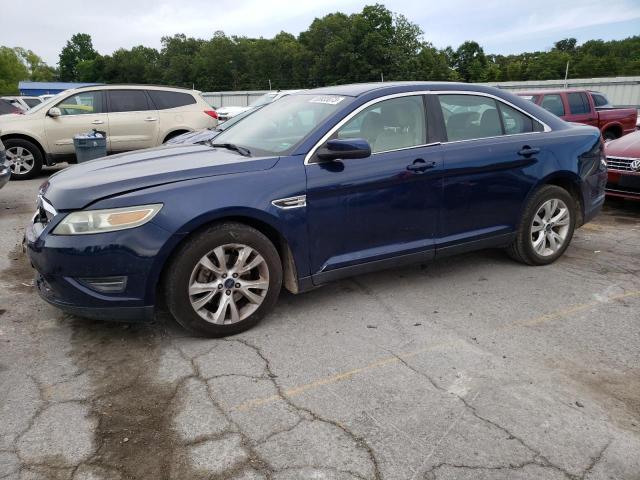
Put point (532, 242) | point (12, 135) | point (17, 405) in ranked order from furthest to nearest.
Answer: point (12, 135)
point (532, 242)
point (17, 405)

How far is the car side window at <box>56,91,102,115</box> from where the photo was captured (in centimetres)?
1010

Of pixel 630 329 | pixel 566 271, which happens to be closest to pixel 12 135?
pixel 566 271

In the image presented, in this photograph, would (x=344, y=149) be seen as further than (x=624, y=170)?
No

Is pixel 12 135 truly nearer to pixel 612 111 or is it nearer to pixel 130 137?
pixel 130 137

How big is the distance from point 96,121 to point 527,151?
832 centimetres

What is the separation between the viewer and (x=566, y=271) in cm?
501

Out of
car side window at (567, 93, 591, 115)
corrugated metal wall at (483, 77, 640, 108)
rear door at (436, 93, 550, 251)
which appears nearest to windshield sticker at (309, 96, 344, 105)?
rear door at (436, 93, 550, 251)

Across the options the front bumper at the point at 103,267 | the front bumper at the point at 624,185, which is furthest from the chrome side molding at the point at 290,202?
the front bumper at the point at 624,185

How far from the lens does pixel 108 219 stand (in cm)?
328

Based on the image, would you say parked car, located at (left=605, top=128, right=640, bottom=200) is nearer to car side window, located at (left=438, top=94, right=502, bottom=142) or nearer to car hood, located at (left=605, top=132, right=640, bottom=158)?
car hood, located at (left=605, top=132, right=640, bottom=158)

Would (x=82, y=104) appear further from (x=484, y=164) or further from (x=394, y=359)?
(x=394, y=359)


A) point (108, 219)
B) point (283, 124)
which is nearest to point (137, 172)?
point (108, 219)

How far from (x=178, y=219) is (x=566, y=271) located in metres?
3.62

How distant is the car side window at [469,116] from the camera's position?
4461mm
